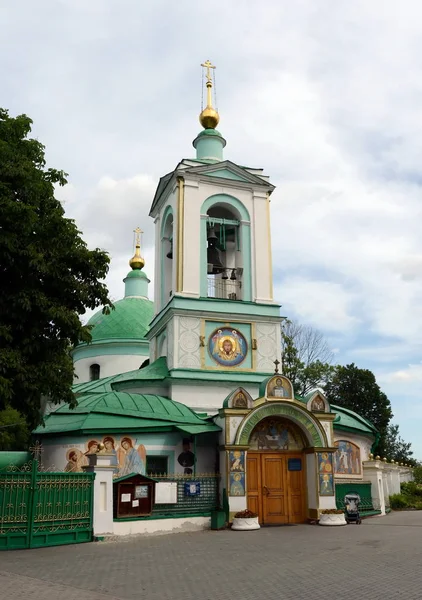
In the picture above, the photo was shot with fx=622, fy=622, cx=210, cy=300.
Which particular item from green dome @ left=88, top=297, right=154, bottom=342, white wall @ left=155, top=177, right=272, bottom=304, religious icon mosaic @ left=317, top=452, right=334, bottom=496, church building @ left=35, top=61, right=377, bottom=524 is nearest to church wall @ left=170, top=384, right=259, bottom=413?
church building @ left=35, top=61, right=377, bottom=524

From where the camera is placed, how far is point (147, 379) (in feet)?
70.4

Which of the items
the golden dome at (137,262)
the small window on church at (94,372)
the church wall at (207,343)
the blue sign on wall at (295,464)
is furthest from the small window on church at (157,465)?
the golden dome at (137,262)

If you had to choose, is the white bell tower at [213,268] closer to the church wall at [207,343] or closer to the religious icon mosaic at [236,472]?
the church wall at [207,343]

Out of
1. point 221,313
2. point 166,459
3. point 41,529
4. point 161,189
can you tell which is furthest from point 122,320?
point 41,529

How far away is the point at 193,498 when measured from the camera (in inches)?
666

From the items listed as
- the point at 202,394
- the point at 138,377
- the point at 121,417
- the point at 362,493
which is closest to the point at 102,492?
the point at 121,417

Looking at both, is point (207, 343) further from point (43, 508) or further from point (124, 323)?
point (124, 323)

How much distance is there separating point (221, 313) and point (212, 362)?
1.80m

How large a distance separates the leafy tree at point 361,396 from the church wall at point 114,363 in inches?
696

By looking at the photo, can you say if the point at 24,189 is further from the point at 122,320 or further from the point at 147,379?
the point at 122,320

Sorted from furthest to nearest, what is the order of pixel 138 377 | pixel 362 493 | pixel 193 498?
1. pixel 138 377
2. pixel 362 493
3. pixel 193 498

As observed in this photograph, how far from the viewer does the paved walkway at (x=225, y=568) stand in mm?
8172

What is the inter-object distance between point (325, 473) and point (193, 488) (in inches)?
156

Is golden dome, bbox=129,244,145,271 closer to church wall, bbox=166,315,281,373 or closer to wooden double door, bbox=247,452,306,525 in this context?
church wall, bbox=166,315,281,373
